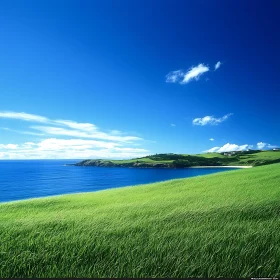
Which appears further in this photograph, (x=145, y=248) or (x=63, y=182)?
(x=63, y=182)

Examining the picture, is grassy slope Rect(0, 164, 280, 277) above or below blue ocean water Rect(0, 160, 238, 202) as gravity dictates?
above

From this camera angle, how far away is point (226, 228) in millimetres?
2959

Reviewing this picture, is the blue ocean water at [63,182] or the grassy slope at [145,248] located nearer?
the grassy slope at [145,248]

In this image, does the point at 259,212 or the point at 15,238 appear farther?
the point at 259,212

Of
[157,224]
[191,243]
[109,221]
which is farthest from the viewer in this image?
[109,221]

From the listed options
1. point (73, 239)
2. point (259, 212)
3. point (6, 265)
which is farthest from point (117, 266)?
point (259, 212)

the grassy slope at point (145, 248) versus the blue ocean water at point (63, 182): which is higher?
the grassy slope at point (145, 248)

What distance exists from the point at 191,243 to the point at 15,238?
7.41 feet

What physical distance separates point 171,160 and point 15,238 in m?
110

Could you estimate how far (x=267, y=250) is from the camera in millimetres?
2291

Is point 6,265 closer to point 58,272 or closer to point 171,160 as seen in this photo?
point 58,272

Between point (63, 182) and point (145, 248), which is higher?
point (145, 248)

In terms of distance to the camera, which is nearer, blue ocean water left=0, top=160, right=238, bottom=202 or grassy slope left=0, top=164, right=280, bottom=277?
grassy slope left=0, top=164, right=280, bottom=277

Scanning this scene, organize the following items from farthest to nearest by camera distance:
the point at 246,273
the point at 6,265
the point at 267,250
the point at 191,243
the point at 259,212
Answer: the point at 259,212
the point at 191,243
the point at 267,250
the point at 6,265
the point at 246,273
